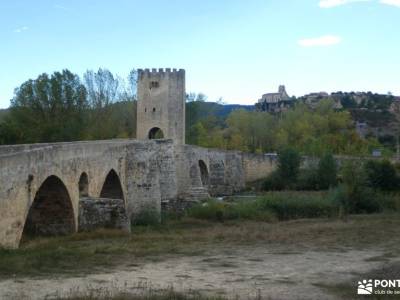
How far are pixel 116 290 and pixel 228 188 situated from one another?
89.8 ft

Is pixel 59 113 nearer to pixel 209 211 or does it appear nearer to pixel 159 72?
pixel 159 72

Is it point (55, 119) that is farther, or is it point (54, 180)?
point (55, 119)

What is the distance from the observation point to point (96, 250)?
11297 mm

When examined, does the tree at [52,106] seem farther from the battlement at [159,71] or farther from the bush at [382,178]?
the bush at [382,178]

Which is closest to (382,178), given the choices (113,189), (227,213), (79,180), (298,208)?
(298,208)

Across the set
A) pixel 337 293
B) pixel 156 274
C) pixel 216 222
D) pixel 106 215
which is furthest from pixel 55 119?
pixel 337 293

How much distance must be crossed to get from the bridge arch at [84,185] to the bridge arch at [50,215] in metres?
1.23

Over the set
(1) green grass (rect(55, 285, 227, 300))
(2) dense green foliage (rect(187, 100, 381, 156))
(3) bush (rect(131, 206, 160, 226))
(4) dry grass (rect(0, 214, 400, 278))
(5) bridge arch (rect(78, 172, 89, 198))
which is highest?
(2) dense green foliage (rect(187, 100, 381, 156))

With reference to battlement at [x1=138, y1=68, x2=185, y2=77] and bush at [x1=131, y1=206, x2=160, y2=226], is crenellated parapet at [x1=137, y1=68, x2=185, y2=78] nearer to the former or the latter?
battlement at [x1=138, y1=68, x2=185, y2=77]

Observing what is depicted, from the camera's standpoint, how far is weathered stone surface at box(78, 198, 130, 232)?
15047mm

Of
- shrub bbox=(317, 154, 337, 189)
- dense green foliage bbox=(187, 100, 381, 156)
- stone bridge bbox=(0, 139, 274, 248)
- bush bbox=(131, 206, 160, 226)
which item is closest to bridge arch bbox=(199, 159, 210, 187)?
stone bridge bbox=(0, 139, 274, 248)

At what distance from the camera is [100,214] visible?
15133mm

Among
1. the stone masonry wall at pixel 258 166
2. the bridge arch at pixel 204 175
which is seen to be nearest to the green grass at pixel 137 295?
the bridge arch at pixel 204 175

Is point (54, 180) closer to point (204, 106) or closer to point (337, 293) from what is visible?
point (337, 293)
